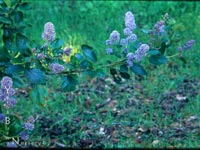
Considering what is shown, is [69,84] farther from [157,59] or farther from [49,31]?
[157,59]

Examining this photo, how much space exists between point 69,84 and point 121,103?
1819mm

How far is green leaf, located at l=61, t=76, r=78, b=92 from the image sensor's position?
2535mm

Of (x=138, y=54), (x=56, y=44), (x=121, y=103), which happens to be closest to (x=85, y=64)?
(x=56, y=44)

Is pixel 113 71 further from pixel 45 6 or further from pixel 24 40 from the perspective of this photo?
pixel 45 6

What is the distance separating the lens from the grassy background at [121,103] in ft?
12.3

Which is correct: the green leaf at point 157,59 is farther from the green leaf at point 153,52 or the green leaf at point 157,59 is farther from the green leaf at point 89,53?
the green leaf at point 89,53

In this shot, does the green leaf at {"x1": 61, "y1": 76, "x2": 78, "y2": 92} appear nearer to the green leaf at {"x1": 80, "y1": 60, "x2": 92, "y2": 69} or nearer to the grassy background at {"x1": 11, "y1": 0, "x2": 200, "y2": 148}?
the green leaf at {"x1": 80, "y1": 60, "x2": 92, "y2": 69}

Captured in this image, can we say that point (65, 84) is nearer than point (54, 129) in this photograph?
Yes

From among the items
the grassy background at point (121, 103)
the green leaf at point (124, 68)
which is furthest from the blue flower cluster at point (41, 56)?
the grassy background at point (121, 103)

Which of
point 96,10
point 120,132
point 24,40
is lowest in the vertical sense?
point 120,132

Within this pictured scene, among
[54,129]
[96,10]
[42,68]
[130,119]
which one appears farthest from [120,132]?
[96,10]

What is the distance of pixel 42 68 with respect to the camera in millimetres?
2459

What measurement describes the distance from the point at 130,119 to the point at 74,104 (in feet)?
1.87

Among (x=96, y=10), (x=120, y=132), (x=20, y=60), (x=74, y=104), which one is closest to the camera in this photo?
(x=20, y=60)
